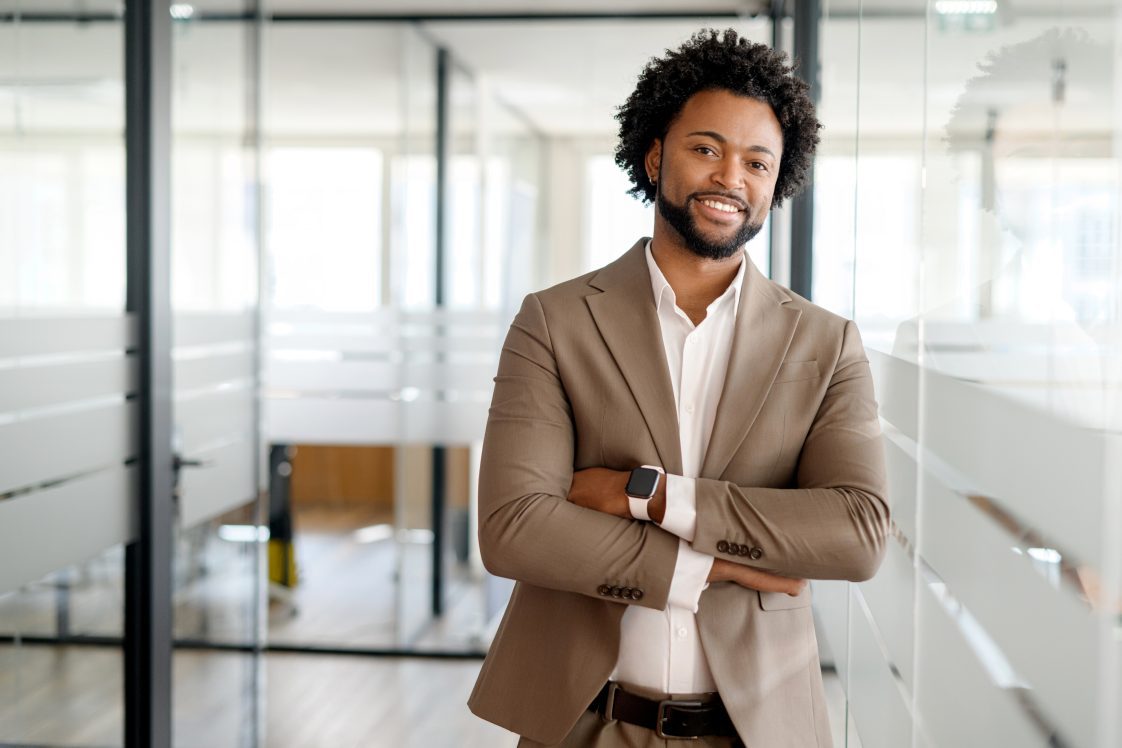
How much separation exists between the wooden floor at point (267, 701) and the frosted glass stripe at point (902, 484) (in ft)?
2.10

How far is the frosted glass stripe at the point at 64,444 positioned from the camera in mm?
2445

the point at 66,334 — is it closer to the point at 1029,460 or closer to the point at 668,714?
the point at 668,714

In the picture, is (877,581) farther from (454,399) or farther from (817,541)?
(454,399)

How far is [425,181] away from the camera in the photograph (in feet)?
16.1

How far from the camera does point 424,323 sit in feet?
16.2

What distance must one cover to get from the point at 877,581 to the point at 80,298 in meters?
1.91

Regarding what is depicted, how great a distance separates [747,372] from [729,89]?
0.39 m

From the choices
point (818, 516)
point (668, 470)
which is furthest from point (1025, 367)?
point (668, 470)

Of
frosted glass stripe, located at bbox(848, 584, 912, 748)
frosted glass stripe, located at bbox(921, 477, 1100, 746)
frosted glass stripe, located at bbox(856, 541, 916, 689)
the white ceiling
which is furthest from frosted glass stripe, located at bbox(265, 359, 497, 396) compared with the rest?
frosted glass stripe, located at bbox(921, 477, 1100, 746)

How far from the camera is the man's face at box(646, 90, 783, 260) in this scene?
1.52 meters

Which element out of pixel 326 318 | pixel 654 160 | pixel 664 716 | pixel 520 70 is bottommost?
pixel 664 716

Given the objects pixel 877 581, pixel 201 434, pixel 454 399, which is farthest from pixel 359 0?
pixel 877 581

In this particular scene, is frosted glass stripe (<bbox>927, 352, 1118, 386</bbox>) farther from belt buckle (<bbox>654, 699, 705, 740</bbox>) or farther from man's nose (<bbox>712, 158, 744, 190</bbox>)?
belt buckle (<bbox>654, 699, 705, 740</bbox>)

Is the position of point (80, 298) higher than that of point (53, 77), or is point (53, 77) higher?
point (53, 77)
